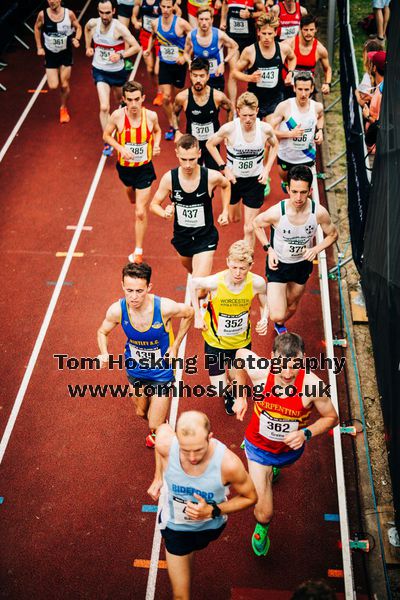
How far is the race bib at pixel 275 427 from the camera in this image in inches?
204

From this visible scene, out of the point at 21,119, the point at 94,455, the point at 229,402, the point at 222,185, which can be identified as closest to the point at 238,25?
the point at 21,119

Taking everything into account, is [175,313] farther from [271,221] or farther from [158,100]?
[158,100]

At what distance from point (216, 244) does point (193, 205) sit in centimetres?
50

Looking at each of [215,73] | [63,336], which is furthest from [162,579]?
[215,73]

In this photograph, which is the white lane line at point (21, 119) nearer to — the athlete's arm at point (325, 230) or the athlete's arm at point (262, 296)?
the athlete's arm at point (325, 230)

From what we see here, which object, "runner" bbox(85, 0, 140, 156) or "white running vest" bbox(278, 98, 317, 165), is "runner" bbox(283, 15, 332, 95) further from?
"runner" bbox(85, 0, 140, 156)

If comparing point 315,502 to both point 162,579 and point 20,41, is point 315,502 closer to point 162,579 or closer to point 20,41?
point 162,579

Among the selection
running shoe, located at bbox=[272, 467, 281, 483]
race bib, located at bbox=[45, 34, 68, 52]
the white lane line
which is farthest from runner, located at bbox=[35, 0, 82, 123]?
running shoe, located at bbox=[272, 467, 281, 483]

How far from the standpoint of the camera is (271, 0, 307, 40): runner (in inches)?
451

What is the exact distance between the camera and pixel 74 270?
8.91m

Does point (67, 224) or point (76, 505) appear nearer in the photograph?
point (76, 505)

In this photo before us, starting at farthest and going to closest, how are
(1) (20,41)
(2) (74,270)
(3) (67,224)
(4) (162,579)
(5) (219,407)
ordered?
(1) (20,41) → (3) (67,224) → (2) (74,270) → (5) (219,407) → (4) (162,579)

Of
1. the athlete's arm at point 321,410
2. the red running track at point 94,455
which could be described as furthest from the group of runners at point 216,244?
the red running track at point 94,455

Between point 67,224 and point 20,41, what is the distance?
731cm
